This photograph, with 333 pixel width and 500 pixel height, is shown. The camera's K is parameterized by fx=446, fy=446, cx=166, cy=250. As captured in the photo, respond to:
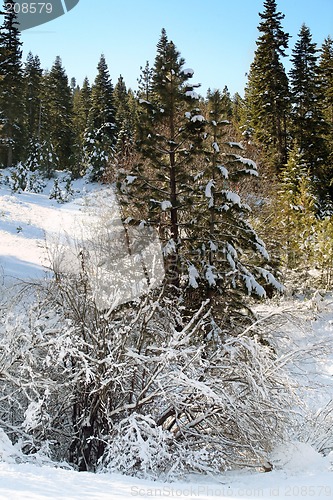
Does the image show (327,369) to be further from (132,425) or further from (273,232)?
(132,425)

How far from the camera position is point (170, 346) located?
7.00 m

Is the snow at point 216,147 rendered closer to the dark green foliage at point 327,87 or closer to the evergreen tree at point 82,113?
the dark green foliage at point 327,87

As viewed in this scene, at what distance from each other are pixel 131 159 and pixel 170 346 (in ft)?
41.5

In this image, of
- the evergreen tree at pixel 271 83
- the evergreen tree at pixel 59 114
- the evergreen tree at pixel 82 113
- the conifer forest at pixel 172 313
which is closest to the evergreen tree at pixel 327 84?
the evergreen tree at pixel 271 83

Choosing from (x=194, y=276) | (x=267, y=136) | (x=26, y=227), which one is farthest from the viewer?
(x=267, y=136)

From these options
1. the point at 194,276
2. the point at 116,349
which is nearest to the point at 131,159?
the point at 194,276

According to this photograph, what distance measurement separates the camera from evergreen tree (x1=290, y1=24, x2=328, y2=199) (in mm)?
28047

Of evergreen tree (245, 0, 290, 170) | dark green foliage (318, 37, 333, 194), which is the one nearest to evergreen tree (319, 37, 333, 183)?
dark green foliage (318, 37, 333, 194)

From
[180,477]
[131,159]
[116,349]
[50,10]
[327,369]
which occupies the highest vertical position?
[50,10]

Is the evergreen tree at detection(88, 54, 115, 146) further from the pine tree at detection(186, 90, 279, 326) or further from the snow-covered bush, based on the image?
the pine tree at detection(186, 90, 279, 326)

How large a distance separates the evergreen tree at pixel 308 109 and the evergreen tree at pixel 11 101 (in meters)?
21.3

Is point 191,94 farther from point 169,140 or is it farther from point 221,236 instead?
point 221,236

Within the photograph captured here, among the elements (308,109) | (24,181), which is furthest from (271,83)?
(24,181)

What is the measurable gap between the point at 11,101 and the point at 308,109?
22620mm
